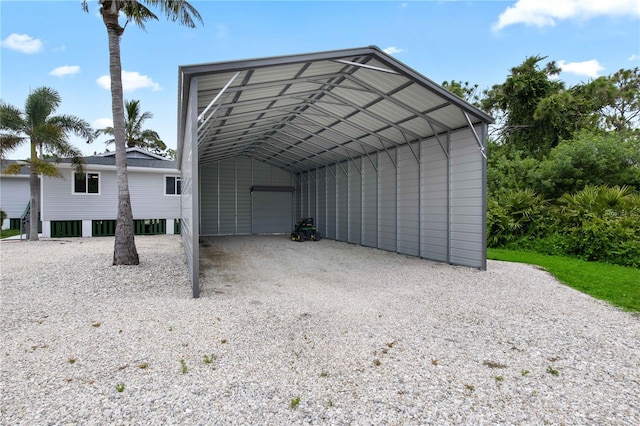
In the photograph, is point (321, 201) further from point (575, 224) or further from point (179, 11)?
point (575, 224)

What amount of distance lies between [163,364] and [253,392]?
1.01 metres

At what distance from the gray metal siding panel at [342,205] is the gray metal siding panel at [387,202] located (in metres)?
2.46

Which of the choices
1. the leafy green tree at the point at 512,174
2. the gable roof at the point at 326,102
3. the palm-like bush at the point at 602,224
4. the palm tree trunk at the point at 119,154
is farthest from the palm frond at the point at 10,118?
the palm-like bush at the point at 602,224

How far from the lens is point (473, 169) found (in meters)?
7.83

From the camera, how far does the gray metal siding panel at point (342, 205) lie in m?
13.8

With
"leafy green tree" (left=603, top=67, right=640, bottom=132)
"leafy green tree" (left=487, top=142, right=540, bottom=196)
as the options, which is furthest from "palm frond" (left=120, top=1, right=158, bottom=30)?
"leafy green tree" (left=603, top=67, right=640, bottom=132)

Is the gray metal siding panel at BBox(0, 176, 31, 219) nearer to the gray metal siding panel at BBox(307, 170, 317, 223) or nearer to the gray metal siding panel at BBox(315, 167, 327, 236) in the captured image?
the gray metal siding panel at BBox(307, 170, 317, 223)

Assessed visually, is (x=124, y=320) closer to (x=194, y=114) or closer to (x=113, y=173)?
(x=194, y=114)

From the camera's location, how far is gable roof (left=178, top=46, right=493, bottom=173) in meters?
5.91

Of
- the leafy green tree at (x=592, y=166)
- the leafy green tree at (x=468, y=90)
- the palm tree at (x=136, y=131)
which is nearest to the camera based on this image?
the leafy green tree at (x=592, y=166)

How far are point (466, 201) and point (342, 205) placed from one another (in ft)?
21.7

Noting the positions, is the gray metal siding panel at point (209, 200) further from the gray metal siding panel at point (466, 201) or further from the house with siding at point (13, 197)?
the gray metal siding panel at point (466, 201)

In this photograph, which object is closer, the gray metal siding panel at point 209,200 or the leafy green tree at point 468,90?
the gray metal siding panel at point 209,200

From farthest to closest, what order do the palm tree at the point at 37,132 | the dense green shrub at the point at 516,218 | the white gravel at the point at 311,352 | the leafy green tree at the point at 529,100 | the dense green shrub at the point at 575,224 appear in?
the leafy green tree at the point at 529,100 → the palm tree at the point at 37,132 → the dense green shrub at the point at 516,218 → the dense green shrub at the point at 575,224 → the white gravel at the point at 311,352
